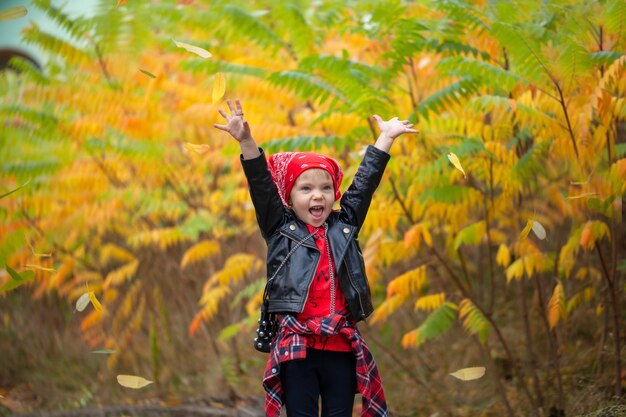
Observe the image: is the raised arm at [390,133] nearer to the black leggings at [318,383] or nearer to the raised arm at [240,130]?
the raised arm at [240,130]

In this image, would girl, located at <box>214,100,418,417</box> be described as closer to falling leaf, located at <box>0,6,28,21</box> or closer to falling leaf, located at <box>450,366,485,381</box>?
falling leaf, located at <box>450,366,485,381</box>

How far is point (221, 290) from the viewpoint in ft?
19.5

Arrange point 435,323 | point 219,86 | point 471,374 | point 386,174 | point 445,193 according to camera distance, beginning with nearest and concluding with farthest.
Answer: point 219,86 → point 471,374 → point 445,193 → point 435,323 → point 386,174

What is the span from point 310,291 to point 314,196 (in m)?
0.40

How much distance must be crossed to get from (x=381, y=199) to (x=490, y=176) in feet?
2.74

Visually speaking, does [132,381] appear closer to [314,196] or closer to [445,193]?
[314,196]

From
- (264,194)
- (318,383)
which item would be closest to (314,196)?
(264,194)

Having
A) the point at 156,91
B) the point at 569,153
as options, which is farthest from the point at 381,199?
the point at 156,91

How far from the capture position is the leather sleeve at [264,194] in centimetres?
293

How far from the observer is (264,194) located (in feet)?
9.73

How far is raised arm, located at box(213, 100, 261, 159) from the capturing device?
9.40 feet

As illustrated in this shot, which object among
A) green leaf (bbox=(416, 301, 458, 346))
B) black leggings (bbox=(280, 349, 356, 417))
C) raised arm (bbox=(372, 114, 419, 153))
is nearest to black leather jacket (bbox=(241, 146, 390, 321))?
black leggings (bbox=(280, 349, 356, 417))

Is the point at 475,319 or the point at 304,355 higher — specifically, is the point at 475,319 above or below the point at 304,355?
below

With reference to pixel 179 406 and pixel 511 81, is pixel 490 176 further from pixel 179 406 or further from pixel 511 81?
pixel 179 406
